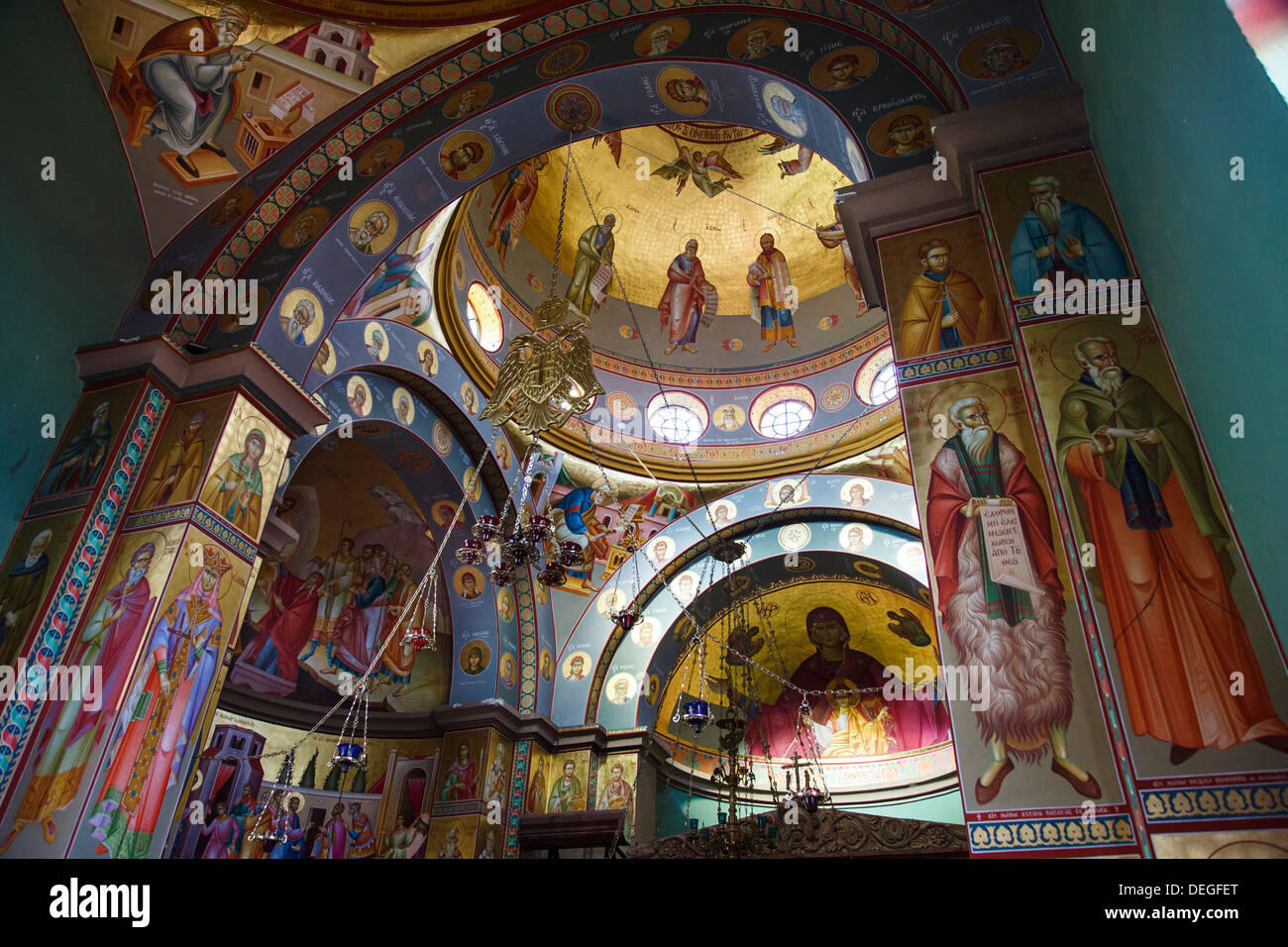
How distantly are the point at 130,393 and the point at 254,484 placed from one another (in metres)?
1.35

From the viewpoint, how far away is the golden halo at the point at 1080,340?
452cm

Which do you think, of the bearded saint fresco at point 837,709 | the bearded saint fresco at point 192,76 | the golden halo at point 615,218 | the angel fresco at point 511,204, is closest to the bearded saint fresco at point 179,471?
the bearded saint fresco at point 192,76

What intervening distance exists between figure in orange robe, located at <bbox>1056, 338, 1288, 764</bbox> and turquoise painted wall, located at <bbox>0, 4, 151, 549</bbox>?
8039 millimetres

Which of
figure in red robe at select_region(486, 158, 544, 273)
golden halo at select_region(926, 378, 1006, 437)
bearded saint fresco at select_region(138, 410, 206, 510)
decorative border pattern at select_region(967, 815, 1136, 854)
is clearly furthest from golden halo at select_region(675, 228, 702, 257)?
decorative border pattern at select_region(967, 815, 1136, 854)

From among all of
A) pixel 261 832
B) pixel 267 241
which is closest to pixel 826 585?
pixel 261 832

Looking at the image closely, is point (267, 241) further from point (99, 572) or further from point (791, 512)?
point (791, 512)

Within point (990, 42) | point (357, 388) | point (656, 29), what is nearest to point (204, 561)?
point (357, 388)

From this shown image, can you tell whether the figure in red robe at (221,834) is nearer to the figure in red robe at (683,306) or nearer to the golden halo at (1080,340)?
the figure in red robe at (683,306)

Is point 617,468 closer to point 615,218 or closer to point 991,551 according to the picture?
point 615,218

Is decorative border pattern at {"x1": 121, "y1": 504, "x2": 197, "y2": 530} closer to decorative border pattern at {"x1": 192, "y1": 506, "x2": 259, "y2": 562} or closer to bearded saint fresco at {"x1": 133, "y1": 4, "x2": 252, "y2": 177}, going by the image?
decorative border pattern at {"x1": 192, "y1": 506, "x2": 259, "y2": 562}

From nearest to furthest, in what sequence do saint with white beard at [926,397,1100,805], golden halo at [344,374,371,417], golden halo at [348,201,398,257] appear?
saint with white beard at [926,397,1100,805] → golden halo at [348,201,398,257] → golden halo at [344,374,371,417]

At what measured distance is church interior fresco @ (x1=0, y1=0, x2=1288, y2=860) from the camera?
13.6ft

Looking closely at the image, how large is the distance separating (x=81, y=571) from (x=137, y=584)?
0.46 m

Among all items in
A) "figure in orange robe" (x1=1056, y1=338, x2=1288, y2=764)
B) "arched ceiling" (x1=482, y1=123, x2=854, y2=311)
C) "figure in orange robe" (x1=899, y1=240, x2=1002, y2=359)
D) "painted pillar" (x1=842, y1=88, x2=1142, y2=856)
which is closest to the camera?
"figure in orange robe" (x1=1056, y1=338, x2=1288, y2=764)
